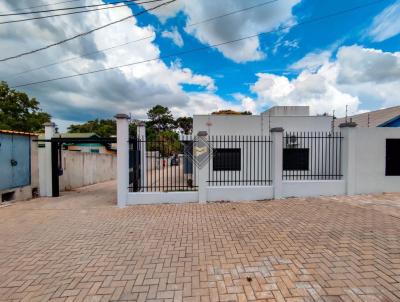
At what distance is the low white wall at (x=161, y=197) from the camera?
23.7ft

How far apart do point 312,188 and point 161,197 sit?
16.8 ft

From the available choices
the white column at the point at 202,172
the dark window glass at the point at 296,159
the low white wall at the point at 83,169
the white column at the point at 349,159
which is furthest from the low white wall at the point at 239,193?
the low white wall at the point at 83,169

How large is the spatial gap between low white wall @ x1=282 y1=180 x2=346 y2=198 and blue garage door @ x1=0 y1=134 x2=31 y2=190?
944 centimetres

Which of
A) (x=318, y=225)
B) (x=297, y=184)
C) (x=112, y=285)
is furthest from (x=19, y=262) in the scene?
(x=297, y=184)

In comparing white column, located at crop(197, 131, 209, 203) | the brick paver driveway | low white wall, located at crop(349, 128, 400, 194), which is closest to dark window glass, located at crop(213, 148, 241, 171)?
white column, located at crop(197, 131, 209, 203)

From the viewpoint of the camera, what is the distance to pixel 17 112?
24.1 m

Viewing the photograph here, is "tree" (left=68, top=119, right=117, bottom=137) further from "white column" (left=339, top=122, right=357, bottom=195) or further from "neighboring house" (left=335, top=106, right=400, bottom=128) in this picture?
"white column" (left=339, top=122, right=357, bottom=195)

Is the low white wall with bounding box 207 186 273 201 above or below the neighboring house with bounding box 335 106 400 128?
below

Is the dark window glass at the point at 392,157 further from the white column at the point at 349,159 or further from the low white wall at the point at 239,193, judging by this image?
the low white wall at the point at 239,193

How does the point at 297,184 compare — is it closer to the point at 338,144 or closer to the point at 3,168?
the point at 338,144

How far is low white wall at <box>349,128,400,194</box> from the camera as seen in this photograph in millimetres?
8094

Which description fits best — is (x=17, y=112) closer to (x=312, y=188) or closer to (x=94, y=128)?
(x=94, y=128)

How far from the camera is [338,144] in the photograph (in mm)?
8711

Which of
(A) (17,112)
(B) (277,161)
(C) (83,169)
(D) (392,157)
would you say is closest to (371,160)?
(D) (392,157)
